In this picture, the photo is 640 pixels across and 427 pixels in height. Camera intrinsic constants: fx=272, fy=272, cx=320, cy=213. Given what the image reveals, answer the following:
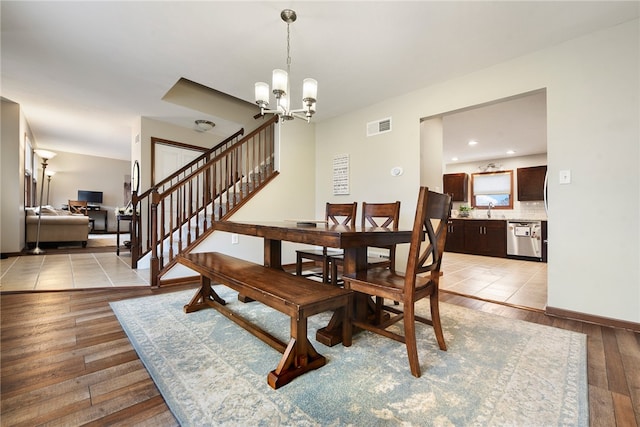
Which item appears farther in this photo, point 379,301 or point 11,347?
point 379,301

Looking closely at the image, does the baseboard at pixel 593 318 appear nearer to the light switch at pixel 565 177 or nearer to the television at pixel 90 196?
the light switch at pixel 565 177

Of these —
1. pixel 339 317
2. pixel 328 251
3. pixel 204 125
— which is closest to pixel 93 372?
pixel 339 317

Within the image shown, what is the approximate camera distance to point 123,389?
128 centimetres

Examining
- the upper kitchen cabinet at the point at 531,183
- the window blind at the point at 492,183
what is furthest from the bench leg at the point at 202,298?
the window blind at the point at 492,183

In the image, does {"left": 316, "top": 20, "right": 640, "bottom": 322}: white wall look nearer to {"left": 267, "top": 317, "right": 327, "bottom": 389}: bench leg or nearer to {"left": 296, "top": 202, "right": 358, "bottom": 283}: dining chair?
{"left": 296, "top": 202, "right": 358, "bottom": 283}: dining chair

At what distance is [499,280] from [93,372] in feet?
14.1

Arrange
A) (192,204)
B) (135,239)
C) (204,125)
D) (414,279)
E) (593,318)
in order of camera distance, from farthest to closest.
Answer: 1. (204,125)
2. (192,204)
3. (135,239)
4. (593,318)
5. (414,279)

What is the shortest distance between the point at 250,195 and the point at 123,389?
2941mm

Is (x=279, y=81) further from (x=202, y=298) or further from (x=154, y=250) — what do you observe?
(x=154, y=250)

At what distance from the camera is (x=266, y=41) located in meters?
2.51

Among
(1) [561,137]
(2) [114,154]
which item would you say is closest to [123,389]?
(1) [561,137]

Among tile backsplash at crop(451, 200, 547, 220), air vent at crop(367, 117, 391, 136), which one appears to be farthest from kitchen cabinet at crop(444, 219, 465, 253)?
air vent at crop(367, 117, 391, 136)

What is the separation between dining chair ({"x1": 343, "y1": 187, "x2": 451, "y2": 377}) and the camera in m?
1.43

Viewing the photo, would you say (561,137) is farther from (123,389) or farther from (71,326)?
(71,326)
